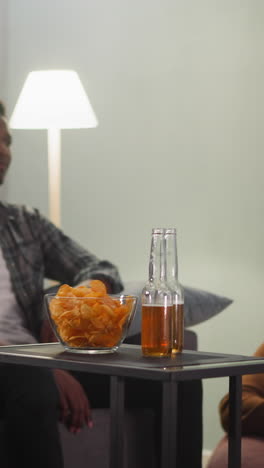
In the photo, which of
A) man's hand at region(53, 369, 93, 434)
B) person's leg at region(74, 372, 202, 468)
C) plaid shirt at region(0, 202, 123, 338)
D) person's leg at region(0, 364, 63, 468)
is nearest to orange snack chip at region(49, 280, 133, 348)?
person's leg at region(0, 364, 63, 468)

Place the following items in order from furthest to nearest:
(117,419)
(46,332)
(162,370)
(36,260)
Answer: (36,260)
(46,332)
(117,419)
(162,370)

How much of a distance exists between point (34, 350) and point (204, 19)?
216 centimetres

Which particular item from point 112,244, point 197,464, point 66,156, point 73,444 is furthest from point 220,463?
point 66,156

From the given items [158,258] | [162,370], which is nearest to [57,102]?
[158,258]

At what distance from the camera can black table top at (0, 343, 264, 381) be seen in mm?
1353

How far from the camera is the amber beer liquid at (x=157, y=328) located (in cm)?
149

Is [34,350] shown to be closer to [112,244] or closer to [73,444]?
[73,444]

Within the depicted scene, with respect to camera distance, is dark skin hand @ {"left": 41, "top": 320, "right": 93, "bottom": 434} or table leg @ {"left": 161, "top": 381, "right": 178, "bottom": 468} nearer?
table leg @ {"left": 161, "top": 381, "right": 178, "bottom": 468}

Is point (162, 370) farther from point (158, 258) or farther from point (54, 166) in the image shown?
point (54, 166)

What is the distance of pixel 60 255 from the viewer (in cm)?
285

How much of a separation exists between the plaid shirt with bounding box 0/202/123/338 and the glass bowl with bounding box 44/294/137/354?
114 centimetres

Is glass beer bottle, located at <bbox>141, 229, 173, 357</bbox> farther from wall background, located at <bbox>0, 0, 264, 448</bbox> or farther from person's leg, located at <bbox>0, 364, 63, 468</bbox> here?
wall background, located at <bbox>0, 0, 264, 448</bbox>

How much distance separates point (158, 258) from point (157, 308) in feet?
0.32

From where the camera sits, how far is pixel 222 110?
3451mm
